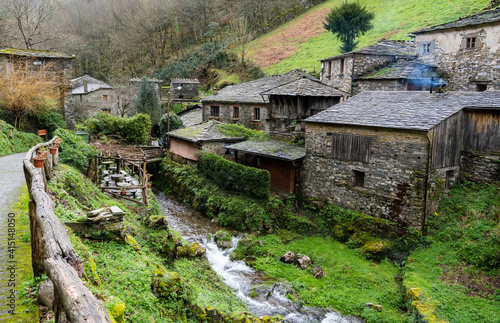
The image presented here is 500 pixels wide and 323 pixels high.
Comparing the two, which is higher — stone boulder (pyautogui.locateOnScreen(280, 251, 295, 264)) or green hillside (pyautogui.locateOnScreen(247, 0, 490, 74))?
green hillside (pyautogui.locateOnScreen(247, 0, 490, 74))

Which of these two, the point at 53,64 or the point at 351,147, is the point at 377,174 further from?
the point at 53,64

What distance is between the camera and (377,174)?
1517cm

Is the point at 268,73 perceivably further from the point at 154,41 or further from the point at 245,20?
the point at 154,41

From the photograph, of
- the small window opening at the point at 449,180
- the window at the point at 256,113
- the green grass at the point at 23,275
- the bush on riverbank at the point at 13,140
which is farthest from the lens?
the window at the point at 256,113

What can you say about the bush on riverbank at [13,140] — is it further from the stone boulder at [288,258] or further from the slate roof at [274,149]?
the stone boulder at [288,258]

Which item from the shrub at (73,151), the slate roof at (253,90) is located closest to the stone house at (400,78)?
the slate roof at (253,90)

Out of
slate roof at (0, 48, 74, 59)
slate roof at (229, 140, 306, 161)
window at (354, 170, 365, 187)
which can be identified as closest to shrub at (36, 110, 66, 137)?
slate roof at (0, 48, 74, 59)

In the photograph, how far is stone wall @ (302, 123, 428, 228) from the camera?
45.9 feet

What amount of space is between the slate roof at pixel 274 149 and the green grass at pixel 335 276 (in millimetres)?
4426

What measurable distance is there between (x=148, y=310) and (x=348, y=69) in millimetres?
21485

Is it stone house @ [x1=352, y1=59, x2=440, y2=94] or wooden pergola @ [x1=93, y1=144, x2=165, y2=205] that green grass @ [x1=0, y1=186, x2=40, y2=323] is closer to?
wooden pergola @ [x1=93, y1=144, x2=165, y2=205]

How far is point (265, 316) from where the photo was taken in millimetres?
10383

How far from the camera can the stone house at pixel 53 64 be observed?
23.2 meters

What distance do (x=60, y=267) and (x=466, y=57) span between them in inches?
958
